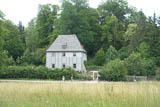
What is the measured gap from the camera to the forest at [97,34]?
39.8 meters

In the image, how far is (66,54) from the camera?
4534 centimetres

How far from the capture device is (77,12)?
5159 centimetres

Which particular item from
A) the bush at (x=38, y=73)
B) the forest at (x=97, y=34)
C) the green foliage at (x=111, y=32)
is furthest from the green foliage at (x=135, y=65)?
the green foliage at (x=111, y=32)

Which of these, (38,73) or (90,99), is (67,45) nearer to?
(38,73)

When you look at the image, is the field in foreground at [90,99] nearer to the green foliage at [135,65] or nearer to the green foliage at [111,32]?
the green foliage at [135,65]

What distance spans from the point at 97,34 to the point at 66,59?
49.4 feet

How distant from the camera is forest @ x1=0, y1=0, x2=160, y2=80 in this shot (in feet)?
131

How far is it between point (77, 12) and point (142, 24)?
16.9m

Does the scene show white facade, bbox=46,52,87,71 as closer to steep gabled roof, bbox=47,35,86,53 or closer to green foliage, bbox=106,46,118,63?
steep gabled roof, bbox=47,35,86,53

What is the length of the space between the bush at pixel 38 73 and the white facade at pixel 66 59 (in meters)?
10.4

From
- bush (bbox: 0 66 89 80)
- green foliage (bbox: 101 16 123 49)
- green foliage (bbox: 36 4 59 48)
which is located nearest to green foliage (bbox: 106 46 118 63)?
green foliage (bbox: 101 16 123 49)

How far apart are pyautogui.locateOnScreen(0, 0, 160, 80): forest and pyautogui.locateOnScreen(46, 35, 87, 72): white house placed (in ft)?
9.63

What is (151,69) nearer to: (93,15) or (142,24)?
(142,24)

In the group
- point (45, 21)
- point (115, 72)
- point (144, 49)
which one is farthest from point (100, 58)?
point (45, 21)
